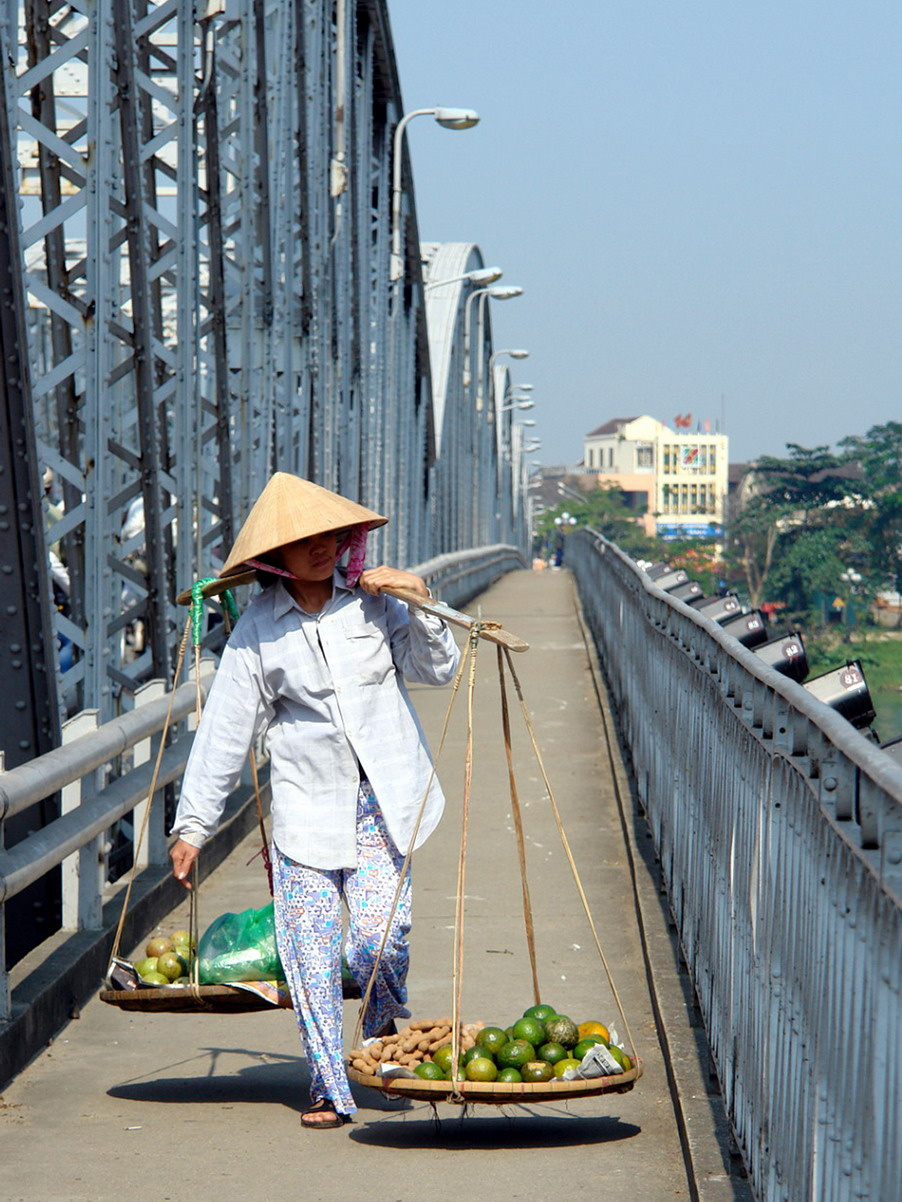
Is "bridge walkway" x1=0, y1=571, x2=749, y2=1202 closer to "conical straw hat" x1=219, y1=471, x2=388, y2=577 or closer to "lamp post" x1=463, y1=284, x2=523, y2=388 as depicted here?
"conical straw hat" x1=219, y1=471, x2=388, y2=577

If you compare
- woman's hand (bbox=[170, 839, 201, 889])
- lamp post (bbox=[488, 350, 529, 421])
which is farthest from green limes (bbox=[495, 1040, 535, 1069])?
lamp post (bbox=[488, 350, 529, 421])

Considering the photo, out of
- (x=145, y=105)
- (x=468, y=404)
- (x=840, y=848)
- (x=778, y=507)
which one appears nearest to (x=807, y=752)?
(x=840, y=848)

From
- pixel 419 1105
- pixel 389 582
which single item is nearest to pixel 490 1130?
pixel 419 1105

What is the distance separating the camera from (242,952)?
5.30m

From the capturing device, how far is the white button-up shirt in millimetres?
Result: 5051

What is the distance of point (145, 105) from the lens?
32.3ft

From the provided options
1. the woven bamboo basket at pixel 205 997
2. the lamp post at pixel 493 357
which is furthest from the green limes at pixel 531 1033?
the lamp post at pixel 493 357

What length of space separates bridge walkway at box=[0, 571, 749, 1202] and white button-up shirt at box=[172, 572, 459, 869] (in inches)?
31.2

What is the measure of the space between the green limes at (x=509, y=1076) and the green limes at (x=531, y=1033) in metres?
0.11

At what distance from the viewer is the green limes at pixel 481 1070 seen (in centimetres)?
475

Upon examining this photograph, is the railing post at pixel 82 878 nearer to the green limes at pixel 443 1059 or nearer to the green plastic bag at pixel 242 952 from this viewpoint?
the green plastic bag at pixel 242 952

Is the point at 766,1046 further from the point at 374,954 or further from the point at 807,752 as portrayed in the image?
the point at 374,954

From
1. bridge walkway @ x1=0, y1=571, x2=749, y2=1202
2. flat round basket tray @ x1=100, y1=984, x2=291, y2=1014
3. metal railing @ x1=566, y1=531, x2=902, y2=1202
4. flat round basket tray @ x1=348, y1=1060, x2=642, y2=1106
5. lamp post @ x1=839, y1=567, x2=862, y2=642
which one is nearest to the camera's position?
metal railing @ x1=566, y1=531, x2=902, y2=1202

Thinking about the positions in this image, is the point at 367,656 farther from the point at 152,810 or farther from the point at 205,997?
the point at 152,810
